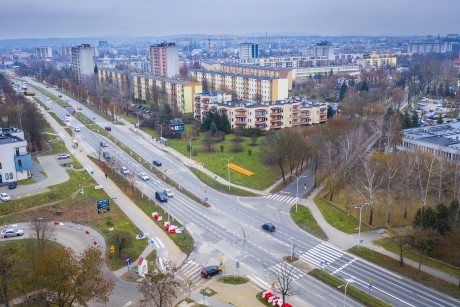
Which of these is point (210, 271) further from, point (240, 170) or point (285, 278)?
point (240, 170)

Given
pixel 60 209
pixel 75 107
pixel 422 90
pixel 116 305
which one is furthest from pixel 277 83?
pixel 116 305

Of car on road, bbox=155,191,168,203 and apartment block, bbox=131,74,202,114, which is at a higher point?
apartment block, bbox=131,74,202,114

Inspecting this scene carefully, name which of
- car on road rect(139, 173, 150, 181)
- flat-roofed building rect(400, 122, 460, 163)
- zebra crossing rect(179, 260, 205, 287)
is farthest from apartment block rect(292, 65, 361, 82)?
zebra crossing rect(179, 260, 205, 287)

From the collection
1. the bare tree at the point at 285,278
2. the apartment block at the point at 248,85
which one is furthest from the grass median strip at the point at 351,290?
the apartment block at the point at 248,85

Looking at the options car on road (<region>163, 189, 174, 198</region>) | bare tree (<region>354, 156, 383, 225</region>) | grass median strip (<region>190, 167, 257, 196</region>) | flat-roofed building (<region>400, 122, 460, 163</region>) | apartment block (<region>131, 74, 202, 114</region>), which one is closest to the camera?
bare tree (<region>354, 156, 383, 225</region>)

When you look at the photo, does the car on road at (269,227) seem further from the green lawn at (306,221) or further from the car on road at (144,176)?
the car on road at (144,176)

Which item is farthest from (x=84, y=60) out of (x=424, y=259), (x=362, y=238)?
(x=424, y=259)

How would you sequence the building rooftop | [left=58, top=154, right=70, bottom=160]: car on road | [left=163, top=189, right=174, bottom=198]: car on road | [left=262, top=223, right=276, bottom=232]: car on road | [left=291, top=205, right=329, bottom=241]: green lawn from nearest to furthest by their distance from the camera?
[left=291, top=205, right=329, bottom=241]: green lawn
[left=262, top=223, right=276, bottom=232]: car on road
[left=163, top=189, right=174, bottom=198]: car on road
the building rooftop
[left=58, top=154, right=70, bottom=160]: car on road

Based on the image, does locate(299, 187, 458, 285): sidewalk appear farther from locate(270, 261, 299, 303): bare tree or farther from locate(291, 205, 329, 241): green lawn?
locate(270, 261, 299, 303): bare tree
